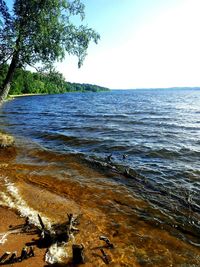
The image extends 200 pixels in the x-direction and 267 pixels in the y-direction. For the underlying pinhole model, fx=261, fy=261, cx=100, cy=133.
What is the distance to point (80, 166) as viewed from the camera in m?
15.9

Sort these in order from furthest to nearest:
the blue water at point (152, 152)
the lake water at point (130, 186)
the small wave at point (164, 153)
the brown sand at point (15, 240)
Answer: the small wave at point (164, 153)
the blue water at point (152, 152)
the lake water at point (130, 186)
the brown sand at point (15, 240)

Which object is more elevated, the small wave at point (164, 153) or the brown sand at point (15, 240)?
the brown sand at point (15, 240)

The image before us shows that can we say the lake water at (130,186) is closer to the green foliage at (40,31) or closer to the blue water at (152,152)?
the blue water at (152,152)

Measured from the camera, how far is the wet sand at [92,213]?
7.32m

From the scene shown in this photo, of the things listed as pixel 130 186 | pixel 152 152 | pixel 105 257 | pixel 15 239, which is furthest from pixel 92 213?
pixel 152 152

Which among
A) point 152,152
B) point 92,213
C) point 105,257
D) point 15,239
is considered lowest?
point 152,152

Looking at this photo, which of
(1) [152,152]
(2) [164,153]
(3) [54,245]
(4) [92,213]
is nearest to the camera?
(3) [54,245]

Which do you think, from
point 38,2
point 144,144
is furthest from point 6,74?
point 144,144

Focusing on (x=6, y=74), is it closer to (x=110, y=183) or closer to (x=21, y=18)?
(x=21, y=18)

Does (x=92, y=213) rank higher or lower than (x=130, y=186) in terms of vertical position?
higher

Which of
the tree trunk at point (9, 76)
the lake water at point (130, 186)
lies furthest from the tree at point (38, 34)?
the lake water at point (130, 186)

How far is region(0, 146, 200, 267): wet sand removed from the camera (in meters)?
7.32

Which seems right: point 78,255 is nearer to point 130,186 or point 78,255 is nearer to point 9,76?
point 130,186

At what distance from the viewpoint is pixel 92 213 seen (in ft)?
32.4
